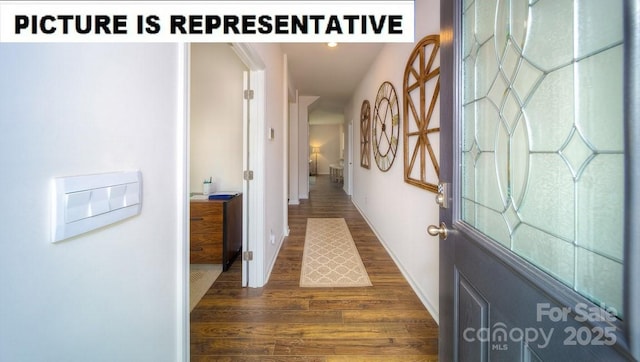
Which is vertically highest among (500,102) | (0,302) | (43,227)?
(500,102)

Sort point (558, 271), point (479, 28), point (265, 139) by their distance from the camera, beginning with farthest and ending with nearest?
point (265, 139) < point (479, 28) < point (558, 271)

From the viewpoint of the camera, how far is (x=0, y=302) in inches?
16.9

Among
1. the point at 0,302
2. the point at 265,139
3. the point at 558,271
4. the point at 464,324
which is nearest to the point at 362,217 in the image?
the point at 265,139

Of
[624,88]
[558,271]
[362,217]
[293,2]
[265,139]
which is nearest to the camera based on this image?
[624,88]

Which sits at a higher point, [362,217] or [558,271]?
[558,271]

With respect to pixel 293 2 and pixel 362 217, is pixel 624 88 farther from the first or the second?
pixel 362 217

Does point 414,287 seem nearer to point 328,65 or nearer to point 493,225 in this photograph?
point 493,225

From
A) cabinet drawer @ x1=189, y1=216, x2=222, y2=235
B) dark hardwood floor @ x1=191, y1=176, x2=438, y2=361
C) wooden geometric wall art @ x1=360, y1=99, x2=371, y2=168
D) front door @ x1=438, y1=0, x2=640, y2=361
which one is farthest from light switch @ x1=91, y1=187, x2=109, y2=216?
wooden geometric wall art @ x1=360, y1=99, x2=371, y2=168

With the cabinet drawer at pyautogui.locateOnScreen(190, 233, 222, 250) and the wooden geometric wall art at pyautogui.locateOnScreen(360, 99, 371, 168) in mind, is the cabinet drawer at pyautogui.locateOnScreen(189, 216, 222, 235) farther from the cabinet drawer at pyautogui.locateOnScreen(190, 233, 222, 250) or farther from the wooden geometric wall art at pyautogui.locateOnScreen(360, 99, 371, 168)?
the wooden geometric wall art at pyautogui.locateOnScreen(360, 99, 371, 168)

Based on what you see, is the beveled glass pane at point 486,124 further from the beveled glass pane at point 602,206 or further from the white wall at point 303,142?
the white wall at point 303,142

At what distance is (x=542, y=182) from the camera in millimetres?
605

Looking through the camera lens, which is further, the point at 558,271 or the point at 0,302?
the point at 558,271

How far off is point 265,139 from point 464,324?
1.94 m

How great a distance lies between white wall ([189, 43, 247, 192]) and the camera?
9.12ft
